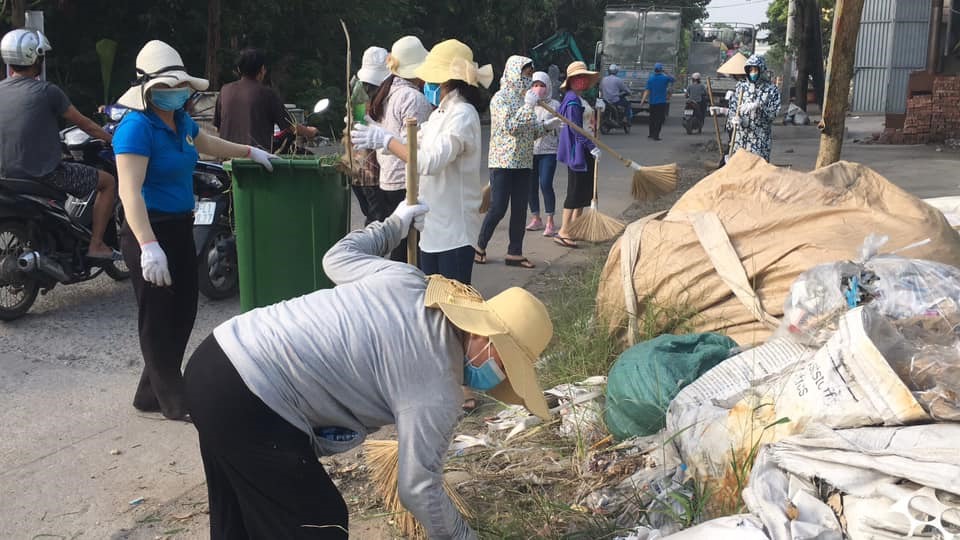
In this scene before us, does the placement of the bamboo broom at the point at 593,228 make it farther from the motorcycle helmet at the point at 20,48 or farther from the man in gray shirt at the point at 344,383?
the man in gray shirt at the point at 344,383

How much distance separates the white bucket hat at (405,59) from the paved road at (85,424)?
6.35 ft

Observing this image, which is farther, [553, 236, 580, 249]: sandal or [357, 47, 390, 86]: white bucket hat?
[553, 236, 580, 249]: sandal

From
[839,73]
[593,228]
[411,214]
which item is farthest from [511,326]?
[593,228]

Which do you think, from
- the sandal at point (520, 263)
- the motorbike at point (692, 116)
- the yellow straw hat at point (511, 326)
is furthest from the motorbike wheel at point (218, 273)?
the motorbike at point (692, 116)

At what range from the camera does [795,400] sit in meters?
3.01

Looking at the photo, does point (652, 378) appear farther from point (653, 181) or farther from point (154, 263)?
point (653, 181)

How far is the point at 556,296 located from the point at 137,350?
2607mm

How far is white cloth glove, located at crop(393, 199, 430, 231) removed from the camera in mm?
3322

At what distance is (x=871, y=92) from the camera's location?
72.7 ft

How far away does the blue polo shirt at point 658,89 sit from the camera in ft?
65.6

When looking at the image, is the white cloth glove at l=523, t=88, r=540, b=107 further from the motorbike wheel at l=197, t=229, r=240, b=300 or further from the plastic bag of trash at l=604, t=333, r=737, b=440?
the plastic bag of trash at l=604, t=333, r=737, b=440

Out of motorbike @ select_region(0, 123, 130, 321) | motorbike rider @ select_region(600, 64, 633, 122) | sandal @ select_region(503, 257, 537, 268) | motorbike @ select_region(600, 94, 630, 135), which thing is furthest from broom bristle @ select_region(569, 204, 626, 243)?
motorbike rider @ select_region(600, 64, 633, 122)

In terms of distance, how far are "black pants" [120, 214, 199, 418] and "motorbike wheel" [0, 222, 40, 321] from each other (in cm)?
166

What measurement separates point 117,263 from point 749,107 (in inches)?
215
